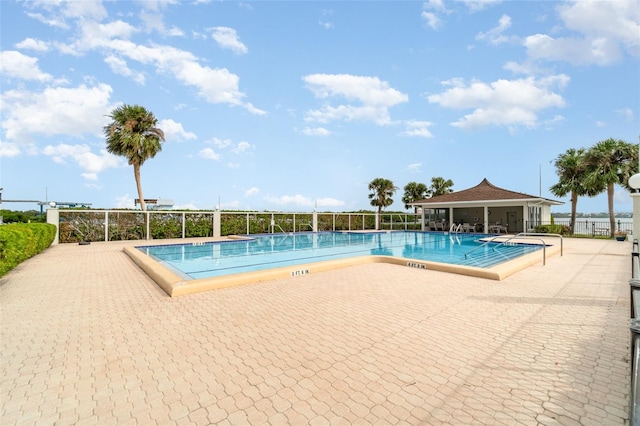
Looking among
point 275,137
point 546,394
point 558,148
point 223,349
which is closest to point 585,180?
point 558,148

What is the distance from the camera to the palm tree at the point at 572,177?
21.2m

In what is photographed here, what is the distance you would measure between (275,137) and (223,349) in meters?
20.8

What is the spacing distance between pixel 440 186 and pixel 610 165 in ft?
55.3

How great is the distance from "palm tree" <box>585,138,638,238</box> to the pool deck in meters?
17.4

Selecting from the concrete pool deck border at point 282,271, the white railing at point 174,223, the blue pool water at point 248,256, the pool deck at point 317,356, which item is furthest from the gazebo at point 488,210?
the pool deck at point 317,356

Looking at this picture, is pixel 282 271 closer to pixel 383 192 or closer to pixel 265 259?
pixel 265 259

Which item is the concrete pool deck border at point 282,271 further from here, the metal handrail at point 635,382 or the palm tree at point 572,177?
the palm tree at point 572,177

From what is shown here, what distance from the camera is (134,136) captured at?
20594 millimetres

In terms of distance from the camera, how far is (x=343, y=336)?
3.81m

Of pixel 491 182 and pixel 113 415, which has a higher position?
pixel 491 182

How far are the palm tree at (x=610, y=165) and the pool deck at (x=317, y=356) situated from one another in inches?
684

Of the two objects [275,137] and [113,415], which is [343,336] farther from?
[275,137]

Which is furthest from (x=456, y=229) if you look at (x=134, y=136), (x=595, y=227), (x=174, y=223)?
(x=134, y=136)

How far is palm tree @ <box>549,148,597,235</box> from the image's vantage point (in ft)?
69.5
